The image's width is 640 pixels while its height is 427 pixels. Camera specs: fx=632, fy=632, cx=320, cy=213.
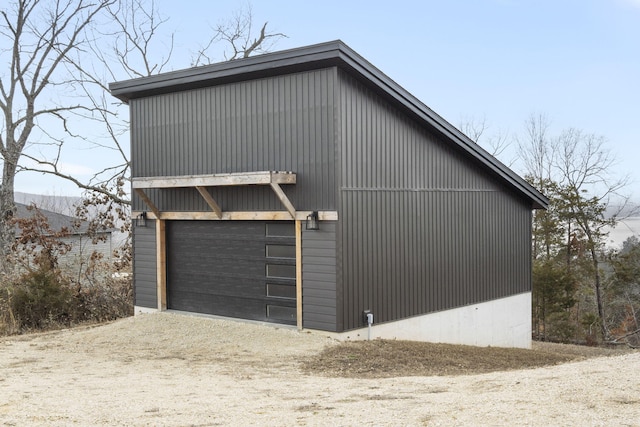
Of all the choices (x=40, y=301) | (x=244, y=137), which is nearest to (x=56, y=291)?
(x=40, y=301)

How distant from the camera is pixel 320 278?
36.3 feet

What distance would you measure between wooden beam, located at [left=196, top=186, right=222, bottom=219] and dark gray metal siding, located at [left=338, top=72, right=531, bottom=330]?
9.13 feet

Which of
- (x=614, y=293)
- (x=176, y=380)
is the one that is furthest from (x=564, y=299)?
(x=176, y=380)

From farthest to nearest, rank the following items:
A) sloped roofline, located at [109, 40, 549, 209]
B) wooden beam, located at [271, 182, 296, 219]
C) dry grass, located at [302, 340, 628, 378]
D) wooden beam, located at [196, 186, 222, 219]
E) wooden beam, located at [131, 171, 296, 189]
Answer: wooden beam, located at [196, 186, 222, 219]
wooden beam, located at [131, 171, 296, 189]
wooden beam, located at [271, 182, 296, 219]
sloped roofline, located at [109, 40, 549, 209]
dry grass, located at [302, 340, 628, 378]

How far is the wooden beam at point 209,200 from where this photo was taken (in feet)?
40.1

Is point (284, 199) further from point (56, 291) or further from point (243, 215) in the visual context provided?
point (56, 291)

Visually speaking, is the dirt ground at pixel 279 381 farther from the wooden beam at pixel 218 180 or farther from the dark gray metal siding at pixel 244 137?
the wooden beam at pixel 218 180

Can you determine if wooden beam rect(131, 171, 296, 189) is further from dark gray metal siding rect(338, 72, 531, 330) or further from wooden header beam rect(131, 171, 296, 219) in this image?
dark gray metal siding rect(338, 72, 531, 330)

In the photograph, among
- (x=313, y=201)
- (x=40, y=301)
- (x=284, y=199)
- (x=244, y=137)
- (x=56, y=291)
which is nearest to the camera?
(x=284, y=199)

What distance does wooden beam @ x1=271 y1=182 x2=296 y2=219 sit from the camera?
1091 cm

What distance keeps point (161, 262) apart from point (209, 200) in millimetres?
2409

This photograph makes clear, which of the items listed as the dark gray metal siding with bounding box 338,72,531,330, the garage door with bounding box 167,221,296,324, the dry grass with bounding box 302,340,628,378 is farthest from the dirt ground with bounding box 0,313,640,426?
the dark gray metal siding with bounding box 338,72,531,330

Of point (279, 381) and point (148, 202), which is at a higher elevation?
point (148, 202)

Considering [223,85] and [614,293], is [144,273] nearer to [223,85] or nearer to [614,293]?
[223,85]
